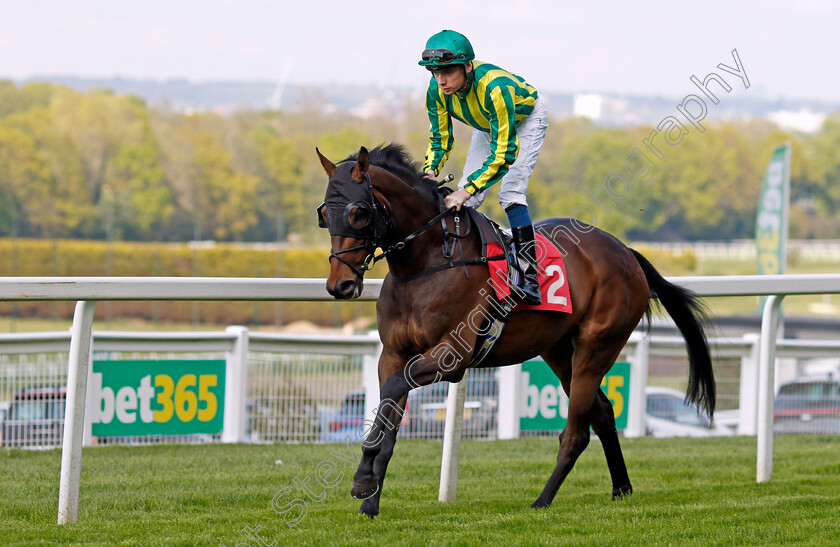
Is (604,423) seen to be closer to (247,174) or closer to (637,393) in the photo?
(637,393)

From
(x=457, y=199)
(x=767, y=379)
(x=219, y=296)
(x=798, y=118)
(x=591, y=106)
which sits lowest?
(x=767, y=379)

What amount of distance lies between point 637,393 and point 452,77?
4951 mm

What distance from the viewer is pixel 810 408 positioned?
9211 mm

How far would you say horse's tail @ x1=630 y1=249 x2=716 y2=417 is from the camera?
5098 mm

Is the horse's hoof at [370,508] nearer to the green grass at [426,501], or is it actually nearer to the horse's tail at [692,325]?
the green grass at [426,501]

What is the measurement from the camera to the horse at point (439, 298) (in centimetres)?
384

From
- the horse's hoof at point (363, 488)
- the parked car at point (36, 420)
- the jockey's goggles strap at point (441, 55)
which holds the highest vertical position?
the jockey's goggles strap at point (441, 55)

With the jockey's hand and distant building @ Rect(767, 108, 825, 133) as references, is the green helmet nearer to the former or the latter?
the jockey's hand

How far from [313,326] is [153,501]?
4411 cm

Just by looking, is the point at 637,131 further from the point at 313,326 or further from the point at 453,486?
the point at 453,486

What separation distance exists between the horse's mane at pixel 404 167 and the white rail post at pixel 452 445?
0.93 m

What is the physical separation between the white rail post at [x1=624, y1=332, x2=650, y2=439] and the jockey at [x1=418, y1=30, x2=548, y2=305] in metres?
4.15

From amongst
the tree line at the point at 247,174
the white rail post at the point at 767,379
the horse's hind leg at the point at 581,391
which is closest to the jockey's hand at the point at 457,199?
the horse's hind leg at the point at 581,391

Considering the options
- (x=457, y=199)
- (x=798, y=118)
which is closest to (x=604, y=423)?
(x=457, y=199)
